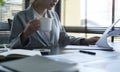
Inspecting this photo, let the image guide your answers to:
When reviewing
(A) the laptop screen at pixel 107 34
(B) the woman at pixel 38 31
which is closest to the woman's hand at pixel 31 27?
(B) the woman at pixel 38 31

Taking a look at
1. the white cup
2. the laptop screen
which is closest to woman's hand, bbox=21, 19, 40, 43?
the white cup

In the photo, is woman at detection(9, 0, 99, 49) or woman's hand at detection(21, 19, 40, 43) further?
woman at detection(9, 0, 99, 49)

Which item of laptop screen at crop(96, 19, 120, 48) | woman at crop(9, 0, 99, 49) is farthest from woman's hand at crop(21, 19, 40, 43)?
laptop screen at crop(96, 19, 120, 48)

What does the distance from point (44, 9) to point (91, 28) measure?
136cm

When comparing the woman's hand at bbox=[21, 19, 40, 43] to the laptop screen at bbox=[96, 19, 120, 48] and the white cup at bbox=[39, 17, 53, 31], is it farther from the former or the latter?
the laptop screen at bbox=[96, 19, 120, 48]

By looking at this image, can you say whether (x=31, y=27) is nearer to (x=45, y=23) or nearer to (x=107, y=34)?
(x=45, y=23)

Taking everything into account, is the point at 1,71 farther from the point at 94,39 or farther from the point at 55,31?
the point at 55,31

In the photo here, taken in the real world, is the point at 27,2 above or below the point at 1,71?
above

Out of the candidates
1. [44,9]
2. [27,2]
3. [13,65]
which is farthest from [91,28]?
[13,65]

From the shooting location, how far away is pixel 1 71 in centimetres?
73

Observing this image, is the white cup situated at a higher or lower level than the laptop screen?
higher

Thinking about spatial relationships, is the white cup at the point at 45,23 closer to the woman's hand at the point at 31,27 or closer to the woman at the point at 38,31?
the woman's hand at the point at 31,27

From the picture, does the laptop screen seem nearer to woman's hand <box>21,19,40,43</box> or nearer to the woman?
the woman

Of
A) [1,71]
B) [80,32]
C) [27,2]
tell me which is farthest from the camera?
[27,2]
